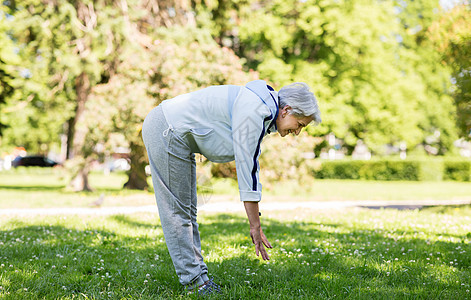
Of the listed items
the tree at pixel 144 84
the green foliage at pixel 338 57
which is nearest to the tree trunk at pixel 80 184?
the tree at pixel 144 84

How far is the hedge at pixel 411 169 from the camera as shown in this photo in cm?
2545

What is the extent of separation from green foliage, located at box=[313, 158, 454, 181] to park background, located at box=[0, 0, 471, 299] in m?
0.08

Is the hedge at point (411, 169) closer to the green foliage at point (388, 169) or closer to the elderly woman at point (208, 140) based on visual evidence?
the green foliage at point (388, 169)

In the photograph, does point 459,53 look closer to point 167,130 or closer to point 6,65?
point 167,130

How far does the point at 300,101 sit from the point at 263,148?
865 cm

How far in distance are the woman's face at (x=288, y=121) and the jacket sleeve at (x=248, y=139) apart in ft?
0.50

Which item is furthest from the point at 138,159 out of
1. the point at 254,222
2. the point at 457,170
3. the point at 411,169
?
the point at 457,170

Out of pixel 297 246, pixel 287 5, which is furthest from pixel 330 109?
pixel 297 246

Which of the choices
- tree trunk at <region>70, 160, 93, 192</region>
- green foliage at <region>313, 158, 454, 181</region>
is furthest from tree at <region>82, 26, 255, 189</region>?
green foliage at <region>313, 158, 454, 181</region>

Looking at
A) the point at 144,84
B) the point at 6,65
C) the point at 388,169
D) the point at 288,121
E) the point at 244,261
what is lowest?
the point at 388,169

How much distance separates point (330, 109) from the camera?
22172mm

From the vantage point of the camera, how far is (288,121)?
3.03 metres

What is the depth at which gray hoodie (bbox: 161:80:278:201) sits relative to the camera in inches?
114

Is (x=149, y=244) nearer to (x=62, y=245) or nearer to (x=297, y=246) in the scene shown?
(x=62, y=245)
